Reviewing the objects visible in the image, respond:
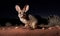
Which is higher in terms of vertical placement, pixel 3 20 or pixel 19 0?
pixel 19 0

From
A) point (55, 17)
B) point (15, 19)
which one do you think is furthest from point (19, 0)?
point (55, 17)

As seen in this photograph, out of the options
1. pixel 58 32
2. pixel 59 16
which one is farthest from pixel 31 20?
pixel 59 16

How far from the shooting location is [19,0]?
36.4 ft

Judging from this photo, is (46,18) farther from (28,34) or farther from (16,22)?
(28,34)

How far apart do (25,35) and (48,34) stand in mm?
802

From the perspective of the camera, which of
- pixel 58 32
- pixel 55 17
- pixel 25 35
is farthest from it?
pixel 55 17

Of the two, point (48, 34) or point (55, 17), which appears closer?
point (48, 34)

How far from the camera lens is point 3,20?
1170cm

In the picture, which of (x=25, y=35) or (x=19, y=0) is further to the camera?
(x=19, y=0)

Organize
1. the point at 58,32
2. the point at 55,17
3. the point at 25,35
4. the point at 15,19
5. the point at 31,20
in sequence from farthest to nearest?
1. the point at 15,19
2. the point at 55,17
3. the point at 31,20
4. the point at 58,32
5. the point at 25,35

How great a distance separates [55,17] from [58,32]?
2.76m

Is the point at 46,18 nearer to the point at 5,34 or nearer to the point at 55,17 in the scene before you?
the point at 55,17

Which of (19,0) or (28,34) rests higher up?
(19,0)

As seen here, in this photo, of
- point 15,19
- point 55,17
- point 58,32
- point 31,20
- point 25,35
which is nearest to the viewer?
point 25,35
